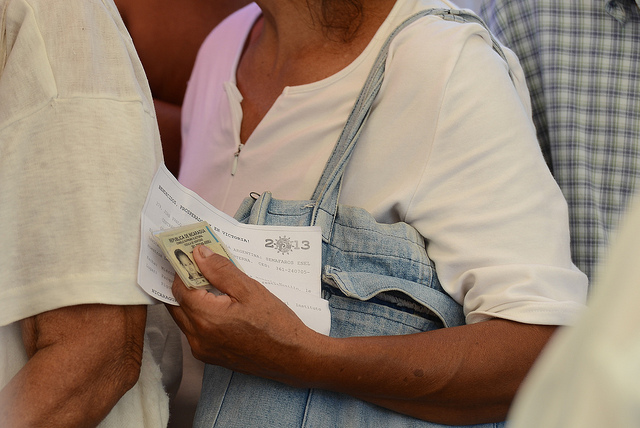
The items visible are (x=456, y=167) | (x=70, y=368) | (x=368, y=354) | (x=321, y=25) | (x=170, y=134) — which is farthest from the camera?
(x=170, y=134)

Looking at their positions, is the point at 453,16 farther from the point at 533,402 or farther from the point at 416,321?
the point at 533,402

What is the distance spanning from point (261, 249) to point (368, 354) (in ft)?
0.66

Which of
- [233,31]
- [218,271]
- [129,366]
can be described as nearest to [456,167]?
[218,271]

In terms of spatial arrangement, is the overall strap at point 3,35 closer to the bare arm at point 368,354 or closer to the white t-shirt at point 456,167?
the bare arm at point 368,354

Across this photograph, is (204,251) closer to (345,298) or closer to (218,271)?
(218,271)

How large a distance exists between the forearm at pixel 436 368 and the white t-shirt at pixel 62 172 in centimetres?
25

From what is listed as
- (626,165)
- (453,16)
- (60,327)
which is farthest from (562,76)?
(60,327)

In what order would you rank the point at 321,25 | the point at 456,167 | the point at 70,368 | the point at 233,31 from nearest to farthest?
the point at 70,368
the point at 456,167
the point at 321,25
the point at 233,31

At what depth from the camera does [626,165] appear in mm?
1231

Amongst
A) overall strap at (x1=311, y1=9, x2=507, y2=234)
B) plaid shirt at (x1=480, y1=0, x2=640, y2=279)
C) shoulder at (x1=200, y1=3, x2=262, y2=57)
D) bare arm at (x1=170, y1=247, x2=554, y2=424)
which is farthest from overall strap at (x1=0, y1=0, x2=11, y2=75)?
plaid shirt at (x1=480, y1=0, x2=640, y2=279)

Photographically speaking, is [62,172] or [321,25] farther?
[321,25]

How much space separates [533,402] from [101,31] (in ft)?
2.26

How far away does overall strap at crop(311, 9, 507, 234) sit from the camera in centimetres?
94

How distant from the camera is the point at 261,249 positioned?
0.89 metres
